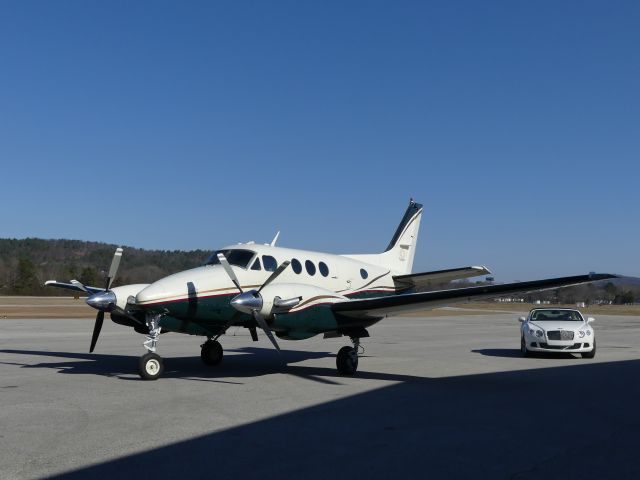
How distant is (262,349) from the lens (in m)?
21.8

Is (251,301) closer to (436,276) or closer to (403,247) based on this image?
(436,276)

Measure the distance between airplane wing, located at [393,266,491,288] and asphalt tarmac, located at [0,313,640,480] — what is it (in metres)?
2.48

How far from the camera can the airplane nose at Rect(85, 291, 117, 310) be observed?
12680 mm

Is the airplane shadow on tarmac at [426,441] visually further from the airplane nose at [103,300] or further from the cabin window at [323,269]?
the airplane nose at [103,300]

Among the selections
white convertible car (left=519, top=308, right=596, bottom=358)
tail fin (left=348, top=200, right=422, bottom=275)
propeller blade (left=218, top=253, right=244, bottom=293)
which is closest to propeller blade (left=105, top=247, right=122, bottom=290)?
propeller blade (left=218, top=253, right=244, bottom=293)

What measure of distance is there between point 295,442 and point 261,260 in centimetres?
748

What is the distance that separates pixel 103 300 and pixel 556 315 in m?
14.3

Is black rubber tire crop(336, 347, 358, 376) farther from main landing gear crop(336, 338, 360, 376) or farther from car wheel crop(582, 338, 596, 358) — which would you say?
car wheel crop(582, 338, 596, 358)

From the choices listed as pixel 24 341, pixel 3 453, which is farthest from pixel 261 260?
→ pixel 24 341

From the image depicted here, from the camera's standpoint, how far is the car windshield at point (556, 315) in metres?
20.0

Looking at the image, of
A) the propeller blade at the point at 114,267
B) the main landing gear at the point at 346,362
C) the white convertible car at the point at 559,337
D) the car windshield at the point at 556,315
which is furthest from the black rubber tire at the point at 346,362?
the car windshield at the point at 556,315

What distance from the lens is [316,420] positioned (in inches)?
352

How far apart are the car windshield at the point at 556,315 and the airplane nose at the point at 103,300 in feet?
43.0

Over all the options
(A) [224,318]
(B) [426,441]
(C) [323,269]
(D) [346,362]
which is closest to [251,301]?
(A) [224,318]
